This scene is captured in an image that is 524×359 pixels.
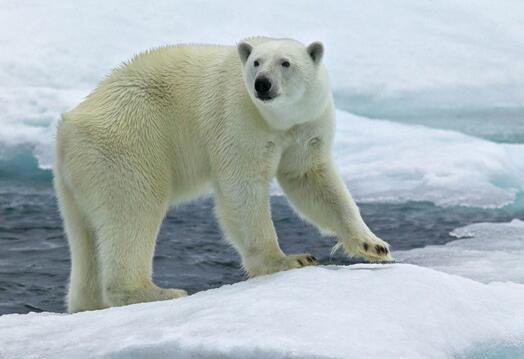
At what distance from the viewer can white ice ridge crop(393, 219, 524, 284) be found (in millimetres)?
6621

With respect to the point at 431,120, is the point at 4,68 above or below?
above

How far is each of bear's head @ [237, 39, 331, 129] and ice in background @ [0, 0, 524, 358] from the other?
776 mm

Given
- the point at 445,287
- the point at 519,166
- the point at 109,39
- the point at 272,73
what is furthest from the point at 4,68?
the point at 445,287

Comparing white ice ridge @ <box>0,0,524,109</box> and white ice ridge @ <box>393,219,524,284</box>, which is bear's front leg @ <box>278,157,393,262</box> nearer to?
white ice ridge @ <box>393,219,524,284</box>

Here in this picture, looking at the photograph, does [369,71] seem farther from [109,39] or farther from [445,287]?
[445,287]

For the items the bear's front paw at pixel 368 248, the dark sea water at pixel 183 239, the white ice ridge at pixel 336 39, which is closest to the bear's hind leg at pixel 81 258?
the bear's front paw at pixel 368 248

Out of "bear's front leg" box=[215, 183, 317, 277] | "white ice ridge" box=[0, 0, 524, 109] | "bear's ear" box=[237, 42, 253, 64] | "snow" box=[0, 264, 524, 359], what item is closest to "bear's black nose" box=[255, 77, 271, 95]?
"bear's ear" box=[237, 42, 253, 64]

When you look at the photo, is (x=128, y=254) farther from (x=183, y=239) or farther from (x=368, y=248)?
(x=183, y=239)

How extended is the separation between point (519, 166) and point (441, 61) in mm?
3558

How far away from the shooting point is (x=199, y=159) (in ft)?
15.5

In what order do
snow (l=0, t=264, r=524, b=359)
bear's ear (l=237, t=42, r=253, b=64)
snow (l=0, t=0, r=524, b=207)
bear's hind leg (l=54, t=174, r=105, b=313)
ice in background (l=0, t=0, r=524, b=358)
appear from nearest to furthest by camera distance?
snow (l=0, t=264, r=524, b=359) → ice in background (l=0, t=0, r=524, b=358) → bear's ear (l=237, t=42, r=253, b=64) → bear's hind leg (l=54, t=174, r=105, b=313) → snow (l=0, t=0, r=524, b=207)

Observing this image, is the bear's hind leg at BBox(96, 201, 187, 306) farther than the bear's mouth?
Yes

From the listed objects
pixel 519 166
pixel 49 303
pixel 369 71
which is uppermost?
pixel 369 71

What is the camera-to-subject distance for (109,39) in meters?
14.2
